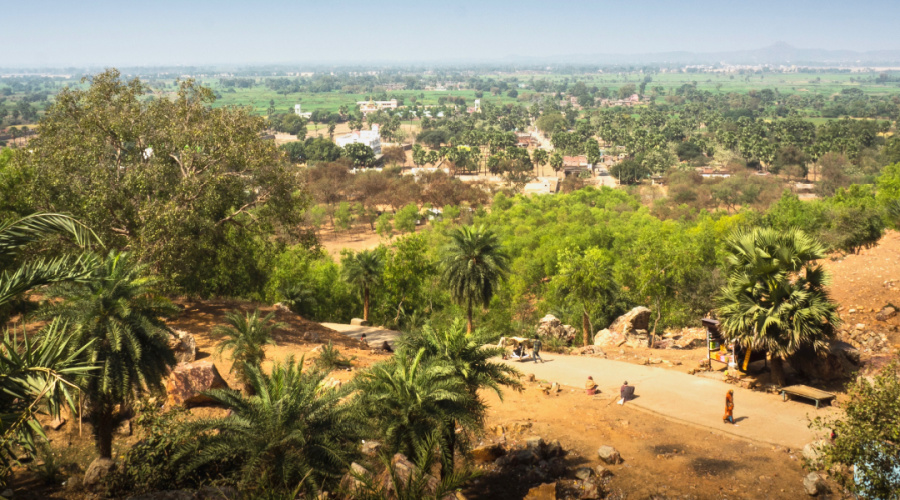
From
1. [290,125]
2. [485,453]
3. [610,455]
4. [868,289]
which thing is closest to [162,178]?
[485,453]

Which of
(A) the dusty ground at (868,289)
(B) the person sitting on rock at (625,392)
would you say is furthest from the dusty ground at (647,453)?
(A) the dusty ground at (868,289)

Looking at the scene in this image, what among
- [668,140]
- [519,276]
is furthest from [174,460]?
[668,140]

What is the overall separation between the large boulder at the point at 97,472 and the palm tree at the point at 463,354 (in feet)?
21.3

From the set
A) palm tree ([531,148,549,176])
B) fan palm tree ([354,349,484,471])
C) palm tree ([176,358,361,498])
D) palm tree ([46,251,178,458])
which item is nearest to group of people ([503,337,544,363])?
fan palm tree ([354,349,484,471])

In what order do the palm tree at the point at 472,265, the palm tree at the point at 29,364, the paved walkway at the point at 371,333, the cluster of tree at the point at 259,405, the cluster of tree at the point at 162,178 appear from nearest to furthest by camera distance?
the palm tree at the point at 29,364 → the cluster of tree at the point at 259,405 → the cluster of tree at the point at 162,178 → the palm tree at the point at 472,265 → the paved walkway at the point at 371,333

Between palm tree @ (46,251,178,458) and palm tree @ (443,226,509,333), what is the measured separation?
54.5 feet

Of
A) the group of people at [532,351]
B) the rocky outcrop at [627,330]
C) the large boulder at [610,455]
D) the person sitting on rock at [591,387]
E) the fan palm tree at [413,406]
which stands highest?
the fan palm tree at [413,406]

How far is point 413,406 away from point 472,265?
1642cm

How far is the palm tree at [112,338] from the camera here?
505 inches

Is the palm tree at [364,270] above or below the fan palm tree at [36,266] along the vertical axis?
below

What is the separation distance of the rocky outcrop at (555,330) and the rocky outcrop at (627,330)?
125cm

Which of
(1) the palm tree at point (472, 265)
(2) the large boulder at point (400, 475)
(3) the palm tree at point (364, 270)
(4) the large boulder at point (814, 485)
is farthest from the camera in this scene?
(3) the palm tree at point (364, 270)

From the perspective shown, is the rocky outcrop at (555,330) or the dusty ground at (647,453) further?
the rocky outcrop at (555,330)

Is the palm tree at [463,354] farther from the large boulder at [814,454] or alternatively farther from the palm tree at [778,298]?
the palm tree at [778,298]
